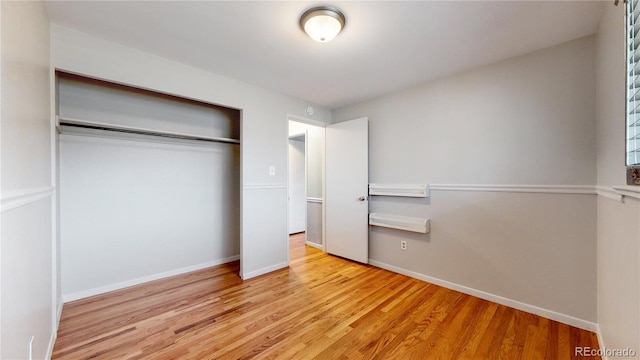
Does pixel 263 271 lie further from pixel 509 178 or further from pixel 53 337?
pixel 509 178

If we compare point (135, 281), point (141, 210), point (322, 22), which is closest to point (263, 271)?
point (135, 281)

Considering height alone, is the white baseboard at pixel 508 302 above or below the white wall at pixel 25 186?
below

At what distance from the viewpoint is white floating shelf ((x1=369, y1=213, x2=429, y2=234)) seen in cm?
268

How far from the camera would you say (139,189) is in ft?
8.53

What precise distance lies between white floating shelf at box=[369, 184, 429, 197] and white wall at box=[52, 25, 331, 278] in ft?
3.93

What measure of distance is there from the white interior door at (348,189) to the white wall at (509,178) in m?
0.45

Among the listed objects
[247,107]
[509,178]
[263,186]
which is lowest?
[263,186]

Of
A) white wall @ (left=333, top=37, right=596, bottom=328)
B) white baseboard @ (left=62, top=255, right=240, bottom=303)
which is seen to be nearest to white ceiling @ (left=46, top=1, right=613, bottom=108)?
white wall @ (left=333, top=37, right=596, bottom=328)

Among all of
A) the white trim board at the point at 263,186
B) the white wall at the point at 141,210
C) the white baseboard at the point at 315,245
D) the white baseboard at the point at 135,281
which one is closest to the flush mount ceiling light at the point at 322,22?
the white trim board at the point at 263,186

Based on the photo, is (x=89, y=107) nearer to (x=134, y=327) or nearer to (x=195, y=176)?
(x=195, y=176)

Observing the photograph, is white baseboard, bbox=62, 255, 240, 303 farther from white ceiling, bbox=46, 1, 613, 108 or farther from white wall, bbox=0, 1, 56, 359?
white ceiling, bbox=46, 1, 613, 108

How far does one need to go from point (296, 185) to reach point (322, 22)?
3915mm

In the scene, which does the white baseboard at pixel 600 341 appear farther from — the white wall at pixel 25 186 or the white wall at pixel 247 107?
the white wall at pixel 25 186

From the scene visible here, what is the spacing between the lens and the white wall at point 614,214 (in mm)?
1116
